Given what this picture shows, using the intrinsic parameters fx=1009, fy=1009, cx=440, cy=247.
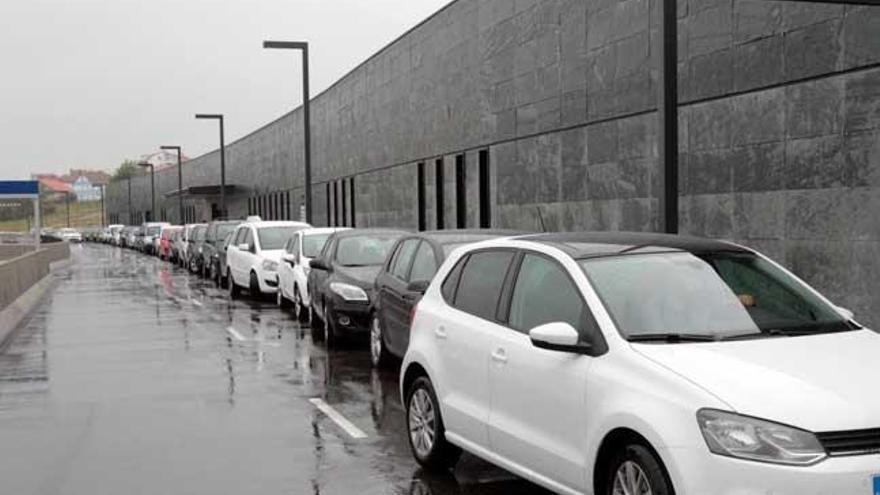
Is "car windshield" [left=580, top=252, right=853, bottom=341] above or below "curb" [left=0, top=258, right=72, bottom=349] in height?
above

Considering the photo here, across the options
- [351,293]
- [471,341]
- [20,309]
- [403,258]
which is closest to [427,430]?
[471,341]

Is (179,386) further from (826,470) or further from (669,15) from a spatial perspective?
(826,470)

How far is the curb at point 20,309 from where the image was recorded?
1558 cm

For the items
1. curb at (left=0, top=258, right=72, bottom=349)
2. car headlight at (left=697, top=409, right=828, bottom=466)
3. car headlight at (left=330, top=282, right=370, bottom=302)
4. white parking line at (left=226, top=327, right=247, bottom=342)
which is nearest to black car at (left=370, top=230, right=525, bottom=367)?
car headlight at (left=330, top=282, right=370, bottom=302)

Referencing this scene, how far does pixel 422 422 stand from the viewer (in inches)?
273

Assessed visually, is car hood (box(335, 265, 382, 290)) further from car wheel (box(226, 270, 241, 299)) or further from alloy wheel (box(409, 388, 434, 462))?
car wheel (box(226, 270, 241, 299))

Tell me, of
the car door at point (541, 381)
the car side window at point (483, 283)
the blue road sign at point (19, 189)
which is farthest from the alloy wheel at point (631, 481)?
the blue road sign at point (19, 189)

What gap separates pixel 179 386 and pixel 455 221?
1735cm

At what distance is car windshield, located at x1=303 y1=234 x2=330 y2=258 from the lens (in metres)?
17.9

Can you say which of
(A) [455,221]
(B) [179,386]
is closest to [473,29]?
(A) [455,221]

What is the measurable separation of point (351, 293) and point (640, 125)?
22.4 ft

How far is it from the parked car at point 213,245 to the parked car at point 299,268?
30.6 ft

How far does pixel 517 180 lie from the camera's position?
2277 cm

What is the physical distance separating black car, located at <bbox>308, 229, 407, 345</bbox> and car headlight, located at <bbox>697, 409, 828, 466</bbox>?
27.2 ft
